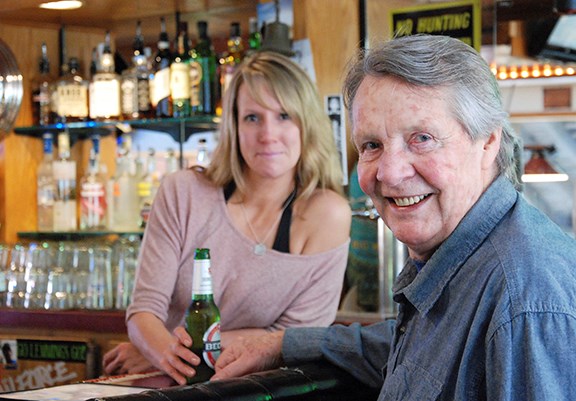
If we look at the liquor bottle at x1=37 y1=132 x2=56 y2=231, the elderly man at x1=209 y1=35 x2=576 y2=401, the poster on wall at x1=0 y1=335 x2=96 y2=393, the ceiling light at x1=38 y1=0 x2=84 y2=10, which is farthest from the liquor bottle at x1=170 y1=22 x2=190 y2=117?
the elderly man at x1=209 y1=35 x2=576 y2=401

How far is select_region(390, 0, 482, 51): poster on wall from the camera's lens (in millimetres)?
3562

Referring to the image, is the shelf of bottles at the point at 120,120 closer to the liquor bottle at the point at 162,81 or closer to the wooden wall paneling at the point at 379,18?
the liquor bottle at the point at 162,81

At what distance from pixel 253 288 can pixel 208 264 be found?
0.51 metres

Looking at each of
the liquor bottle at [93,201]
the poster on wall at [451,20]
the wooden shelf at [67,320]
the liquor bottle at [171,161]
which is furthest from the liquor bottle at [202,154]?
the poster on wall at [451,20]

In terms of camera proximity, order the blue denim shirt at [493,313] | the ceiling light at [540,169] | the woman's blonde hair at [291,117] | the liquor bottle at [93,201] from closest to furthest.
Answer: the blue denim shirt at [493,313] → the woman's blonde hair at [291,117] → the liquor bottle at [93,201] → the ceiling light at [540,169]

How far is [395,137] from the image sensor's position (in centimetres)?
141

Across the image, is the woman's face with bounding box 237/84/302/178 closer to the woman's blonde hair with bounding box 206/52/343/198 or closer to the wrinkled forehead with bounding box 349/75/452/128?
the woman's blonde hair with bounding box 206/52/343/198

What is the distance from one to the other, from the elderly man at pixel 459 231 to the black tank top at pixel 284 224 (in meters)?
1.08

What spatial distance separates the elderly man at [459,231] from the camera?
4.05 feet

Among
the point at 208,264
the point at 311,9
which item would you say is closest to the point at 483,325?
the point at 208,264

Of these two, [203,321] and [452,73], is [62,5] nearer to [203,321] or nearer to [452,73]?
[203,321]

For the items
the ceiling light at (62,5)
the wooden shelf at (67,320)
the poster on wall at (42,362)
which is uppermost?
the ceiling light at (62,5)

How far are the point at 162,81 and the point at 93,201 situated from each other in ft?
2.16

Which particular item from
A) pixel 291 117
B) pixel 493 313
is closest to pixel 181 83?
pixel 291 117
